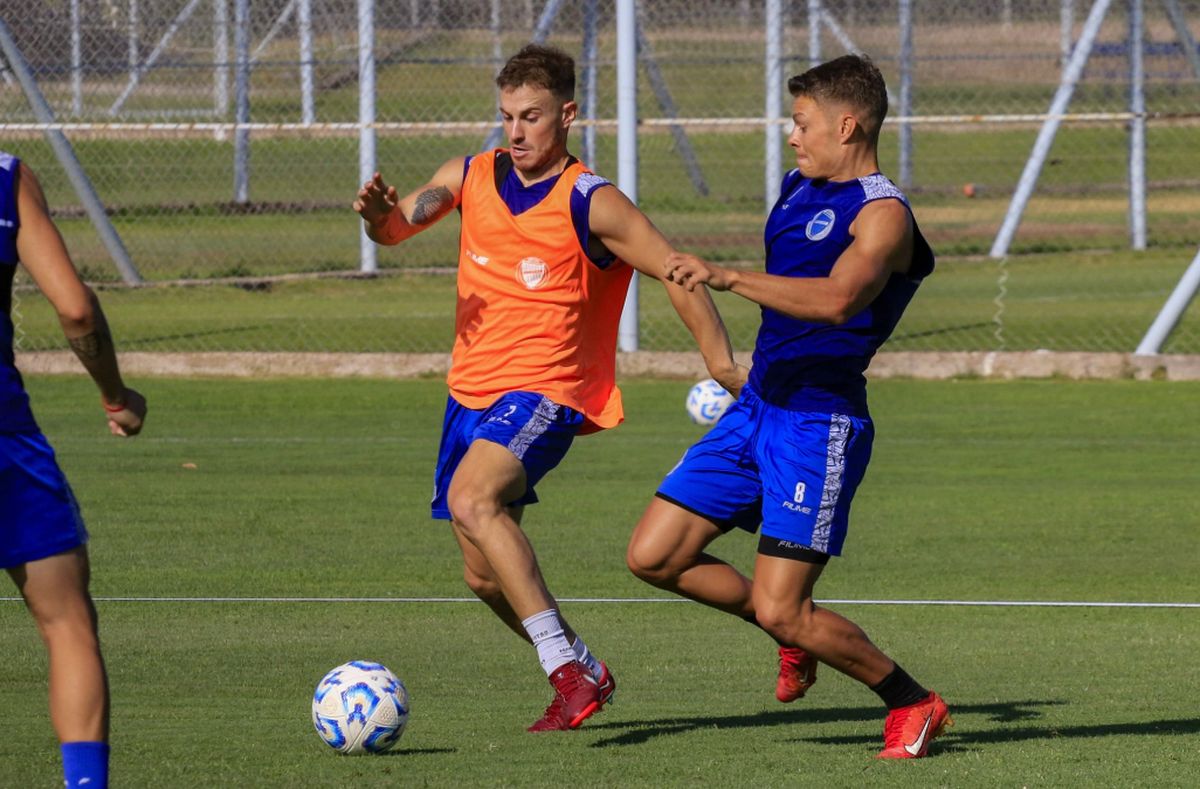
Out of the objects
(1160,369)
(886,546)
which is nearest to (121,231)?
(1160,369)

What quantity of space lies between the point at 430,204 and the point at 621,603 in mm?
2477

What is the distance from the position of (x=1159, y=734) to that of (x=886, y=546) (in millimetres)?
3678

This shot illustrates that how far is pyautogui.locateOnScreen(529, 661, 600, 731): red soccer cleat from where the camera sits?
19.4 ft

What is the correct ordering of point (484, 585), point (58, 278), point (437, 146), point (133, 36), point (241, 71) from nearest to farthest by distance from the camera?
point (58, 278) < point (484, 585) < point (241, 71) < point (133, 36) < point (437, 146)

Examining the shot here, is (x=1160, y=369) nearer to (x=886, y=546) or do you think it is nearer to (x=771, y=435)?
(x=886, y=546)

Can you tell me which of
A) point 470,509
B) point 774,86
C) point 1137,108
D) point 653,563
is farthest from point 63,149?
point 653,563

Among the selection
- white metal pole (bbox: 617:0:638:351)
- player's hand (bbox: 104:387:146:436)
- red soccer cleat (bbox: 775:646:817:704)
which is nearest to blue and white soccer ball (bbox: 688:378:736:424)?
white metal pole (bbox: 617:0:638:351)

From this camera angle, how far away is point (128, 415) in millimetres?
4738

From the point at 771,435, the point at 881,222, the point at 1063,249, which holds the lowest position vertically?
the point at 1063,249

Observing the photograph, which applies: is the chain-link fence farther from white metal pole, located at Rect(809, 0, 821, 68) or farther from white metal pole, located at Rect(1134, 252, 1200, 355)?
white metal pole, located at Rect(1134, 252, 1200, 355)

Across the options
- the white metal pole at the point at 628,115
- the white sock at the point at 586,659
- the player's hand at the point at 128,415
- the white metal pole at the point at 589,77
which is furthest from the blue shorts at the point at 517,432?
the white metal pole at the point at 589,77

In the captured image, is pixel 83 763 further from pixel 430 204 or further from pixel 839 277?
pixel 430 204

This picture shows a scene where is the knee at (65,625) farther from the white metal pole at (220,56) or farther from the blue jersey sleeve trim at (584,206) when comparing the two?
the white metal pole at (220,56)

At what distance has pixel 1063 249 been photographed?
911 inches
